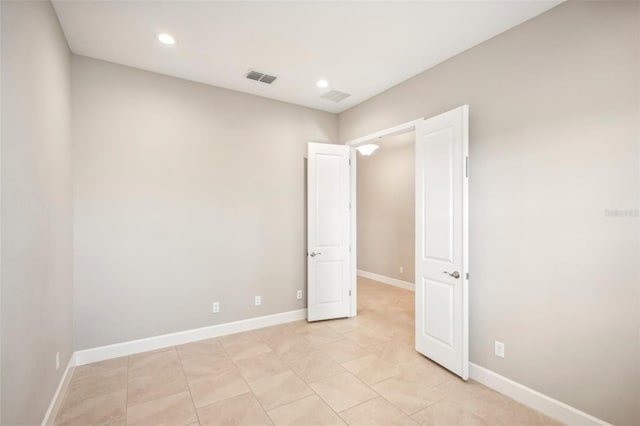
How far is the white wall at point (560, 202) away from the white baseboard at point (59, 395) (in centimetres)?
347

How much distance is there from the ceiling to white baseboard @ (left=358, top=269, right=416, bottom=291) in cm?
405

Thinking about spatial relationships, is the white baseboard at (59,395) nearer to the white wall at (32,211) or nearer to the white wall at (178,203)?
the white wall at (32,211)

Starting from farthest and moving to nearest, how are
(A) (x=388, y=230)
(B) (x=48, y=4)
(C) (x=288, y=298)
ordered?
(A) (x=388, y=230) < (C) (x=288, y=298) < (B) (x=48, y=4)

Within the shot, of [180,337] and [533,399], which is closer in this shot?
[533,399]

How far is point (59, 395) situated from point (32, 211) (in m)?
1.60

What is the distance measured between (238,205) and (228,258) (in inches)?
27.7

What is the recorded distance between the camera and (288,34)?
265cm

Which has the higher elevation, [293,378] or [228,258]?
[228,258]

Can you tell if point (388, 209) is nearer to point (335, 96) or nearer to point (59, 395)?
point (335, 96)

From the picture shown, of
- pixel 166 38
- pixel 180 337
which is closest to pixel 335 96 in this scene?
pixel 166 38

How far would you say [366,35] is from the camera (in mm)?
2658

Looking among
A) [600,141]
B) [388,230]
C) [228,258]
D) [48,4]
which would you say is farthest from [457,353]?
[48,4]

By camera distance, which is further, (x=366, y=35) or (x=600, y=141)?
(x=366, y=35)

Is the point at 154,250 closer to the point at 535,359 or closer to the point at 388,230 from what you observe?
the point at 535,359
